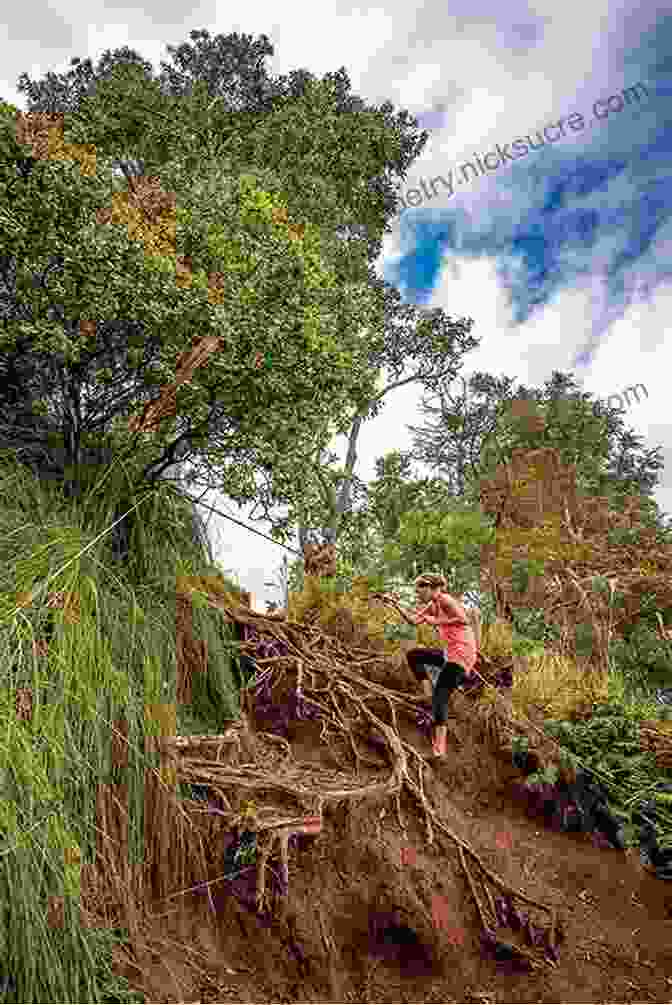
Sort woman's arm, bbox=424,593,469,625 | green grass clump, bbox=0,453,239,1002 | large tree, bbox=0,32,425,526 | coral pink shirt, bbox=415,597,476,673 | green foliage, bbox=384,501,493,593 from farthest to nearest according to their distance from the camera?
green foliage, bbox=384,501,493,593, woman's arm, bbox=424,593,469,625, coral pink shirt, bbox=415,597,476,673, large tree, bbox=0,32,425,526, green grass clump, bbox=0,453,239,1002

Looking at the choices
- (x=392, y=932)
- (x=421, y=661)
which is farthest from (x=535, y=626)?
(x=392, y=932)

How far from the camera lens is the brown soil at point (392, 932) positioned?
310 cm

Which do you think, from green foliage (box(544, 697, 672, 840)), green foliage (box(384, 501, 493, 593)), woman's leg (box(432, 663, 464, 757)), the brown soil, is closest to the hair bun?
woman's leg (box(432, 663, 464, 757))

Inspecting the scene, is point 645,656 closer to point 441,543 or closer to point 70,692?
point 441,543

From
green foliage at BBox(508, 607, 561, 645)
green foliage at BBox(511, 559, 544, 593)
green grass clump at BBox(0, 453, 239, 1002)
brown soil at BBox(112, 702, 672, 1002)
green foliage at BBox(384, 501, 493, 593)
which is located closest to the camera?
green grass clump at BBox(0, 453, 239, 1002)

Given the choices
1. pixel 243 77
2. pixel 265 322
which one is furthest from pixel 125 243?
pixel 243 77

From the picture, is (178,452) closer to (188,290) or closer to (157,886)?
(188,290)

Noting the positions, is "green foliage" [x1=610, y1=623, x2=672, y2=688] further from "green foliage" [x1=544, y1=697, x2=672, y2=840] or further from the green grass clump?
the green grass clump

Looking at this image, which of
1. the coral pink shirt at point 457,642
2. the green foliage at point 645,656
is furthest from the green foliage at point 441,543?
the coral pink shirt at point 457,642

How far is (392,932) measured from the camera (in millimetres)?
3551

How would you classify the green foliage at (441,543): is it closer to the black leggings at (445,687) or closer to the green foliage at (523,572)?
the green foliage at (523,572)

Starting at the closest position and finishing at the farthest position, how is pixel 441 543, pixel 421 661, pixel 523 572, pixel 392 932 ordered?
pixel 392 932 < pixel 421 661 < pixel 441 543 < pixel 523 572

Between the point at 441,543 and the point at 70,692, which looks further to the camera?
the point at 441,543

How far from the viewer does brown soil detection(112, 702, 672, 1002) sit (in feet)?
10.2
